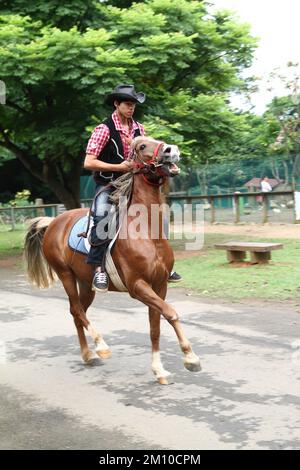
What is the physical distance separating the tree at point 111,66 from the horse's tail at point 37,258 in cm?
650

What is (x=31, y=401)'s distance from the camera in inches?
200

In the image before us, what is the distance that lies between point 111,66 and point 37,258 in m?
7.29

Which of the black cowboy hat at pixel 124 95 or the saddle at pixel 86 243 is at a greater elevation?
the black cowboy hat at pixel 124 95

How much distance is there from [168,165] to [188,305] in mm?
4287

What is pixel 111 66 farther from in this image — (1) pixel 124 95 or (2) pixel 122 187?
(2) pixel 122 187

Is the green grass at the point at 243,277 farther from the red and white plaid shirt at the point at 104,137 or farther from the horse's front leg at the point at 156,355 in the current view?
the red and white plaid shirt at the point at 104,137

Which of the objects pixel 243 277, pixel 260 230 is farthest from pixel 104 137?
pixel 260 230

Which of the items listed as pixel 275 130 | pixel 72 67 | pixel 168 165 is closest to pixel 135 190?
pixel 168 165

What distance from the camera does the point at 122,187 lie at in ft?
18.8

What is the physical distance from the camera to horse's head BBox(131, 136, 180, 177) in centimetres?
518

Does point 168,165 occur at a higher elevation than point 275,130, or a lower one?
lower

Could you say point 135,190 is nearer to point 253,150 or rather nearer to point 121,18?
point 121,18

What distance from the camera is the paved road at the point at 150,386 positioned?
164 inches

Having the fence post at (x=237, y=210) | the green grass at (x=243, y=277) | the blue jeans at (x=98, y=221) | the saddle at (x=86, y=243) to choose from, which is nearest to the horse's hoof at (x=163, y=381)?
the saddle at (x=86, y=243)
